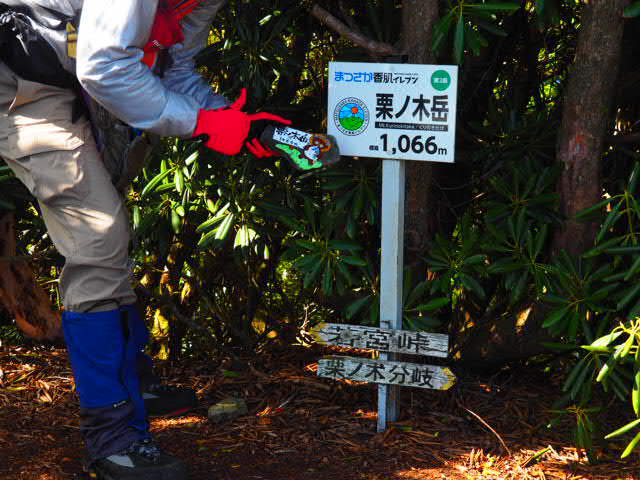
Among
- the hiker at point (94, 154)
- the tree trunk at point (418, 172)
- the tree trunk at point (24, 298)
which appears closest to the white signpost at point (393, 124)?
the tree trunk at point (418, 172)

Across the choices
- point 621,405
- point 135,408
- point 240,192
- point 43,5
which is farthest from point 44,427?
point 621,405

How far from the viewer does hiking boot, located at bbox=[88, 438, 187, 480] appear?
2592 mm

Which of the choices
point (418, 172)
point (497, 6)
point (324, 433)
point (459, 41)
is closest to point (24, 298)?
point (324, 433)

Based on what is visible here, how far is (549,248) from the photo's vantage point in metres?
2.95

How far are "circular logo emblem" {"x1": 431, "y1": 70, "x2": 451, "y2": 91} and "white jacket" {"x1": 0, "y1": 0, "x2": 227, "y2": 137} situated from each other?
29.3 inches

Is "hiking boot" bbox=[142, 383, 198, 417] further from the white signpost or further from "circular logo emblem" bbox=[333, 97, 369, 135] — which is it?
"circular logo emblem" bbox=[333, 97, 369, 135]

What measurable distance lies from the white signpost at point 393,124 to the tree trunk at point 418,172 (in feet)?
0.62

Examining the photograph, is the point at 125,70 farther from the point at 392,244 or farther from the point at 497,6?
the point at 497,6

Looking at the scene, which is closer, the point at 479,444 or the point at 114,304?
Result: the point at 114,304

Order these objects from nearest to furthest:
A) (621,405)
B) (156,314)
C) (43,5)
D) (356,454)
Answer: (43,5), (356,454), (621,405), (156,314)

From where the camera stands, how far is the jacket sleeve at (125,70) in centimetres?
232

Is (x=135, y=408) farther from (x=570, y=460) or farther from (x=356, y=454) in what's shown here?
(x=570, y=460)

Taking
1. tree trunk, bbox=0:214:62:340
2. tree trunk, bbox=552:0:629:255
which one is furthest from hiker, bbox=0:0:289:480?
tree trunk, bbox=0:214:62:340

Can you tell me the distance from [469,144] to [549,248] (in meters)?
0.55
